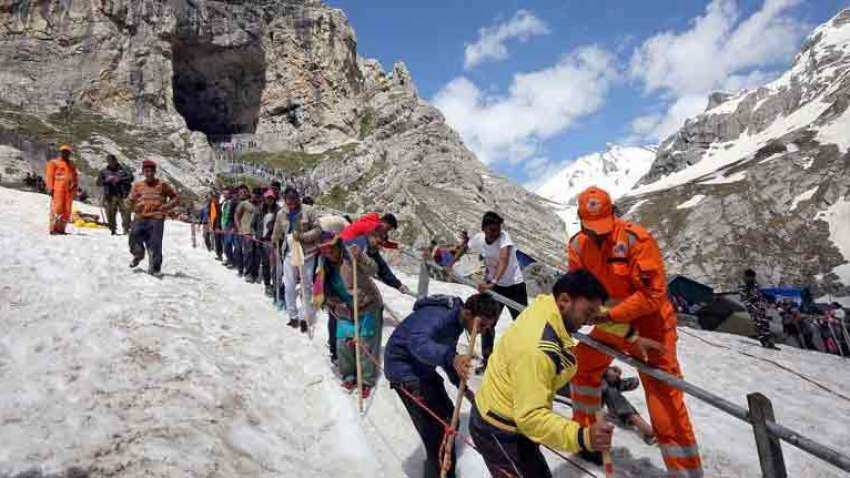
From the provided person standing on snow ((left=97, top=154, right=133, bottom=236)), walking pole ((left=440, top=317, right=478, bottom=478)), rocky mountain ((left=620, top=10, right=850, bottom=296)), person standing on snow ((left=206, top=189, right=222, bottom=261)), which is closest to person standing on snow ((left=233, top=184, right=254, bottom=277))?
person standing on snow ((left=206, top=189, right=222, bottom=261))

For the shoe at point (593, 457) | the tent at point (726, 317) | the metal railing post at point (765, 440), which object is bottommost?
the tent at point (726, 317)

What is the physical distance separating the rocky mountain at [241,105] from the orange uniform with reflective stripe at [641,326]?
33.5 meters

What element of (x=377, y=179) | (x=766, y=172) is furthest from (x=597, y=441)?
(x=766, y=172)

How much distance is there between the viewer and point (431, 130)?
63219mm

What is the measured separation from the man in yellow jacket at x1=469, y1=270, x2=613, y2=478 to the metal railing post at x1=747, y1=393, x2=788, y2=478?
1.17 meters

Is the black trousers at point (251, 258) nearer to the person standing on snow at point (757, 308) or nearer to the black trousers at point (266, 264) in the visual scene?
the black trousers at point (266, 264)

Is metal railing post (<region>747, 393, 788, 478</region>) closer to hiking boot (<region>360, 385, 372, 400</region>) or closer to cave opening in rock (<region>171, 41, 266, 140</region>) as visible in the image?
hiking boot (<region>360, 385, 372, 400</region>)

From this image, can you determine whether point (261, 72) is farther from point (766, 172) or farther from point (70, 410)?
point (766, 172)

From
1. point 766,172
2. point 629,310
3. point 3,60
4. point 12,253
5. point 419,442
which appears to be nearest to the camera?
point 629,310

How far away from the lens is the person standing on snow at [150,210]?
1019 centimetres

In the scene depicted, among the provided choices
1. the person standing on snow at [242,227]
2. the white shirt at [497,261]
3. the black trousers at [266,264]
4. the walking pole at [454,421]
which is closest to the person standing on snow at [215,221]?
the person standing on snow at [242,227]

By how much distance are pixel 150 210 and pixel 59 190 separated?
5.62 metres

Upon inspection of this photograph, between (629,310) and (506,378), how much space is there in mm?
1554

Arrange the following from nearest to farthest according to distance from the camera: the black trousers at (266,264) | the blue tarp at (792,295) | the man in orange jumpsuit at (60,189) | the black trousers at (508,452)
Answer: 1. the black trousers at (508,452)
2. the black trousers at (266,264)
3. the man in orange jumpsuit at (60,189)
4. the blue tarp at (792,295)
